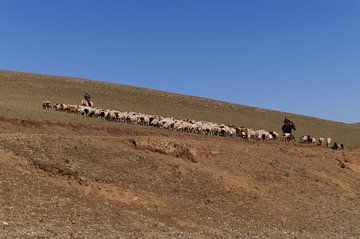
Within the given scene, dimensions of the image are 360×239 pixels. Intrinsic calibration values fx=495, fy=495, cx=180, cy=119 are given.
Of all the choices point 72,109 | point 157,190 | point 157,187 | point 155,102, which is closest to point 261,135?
point 72,109

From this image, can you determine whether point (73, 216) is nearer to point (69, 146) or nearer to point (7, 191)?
point (7, 191)

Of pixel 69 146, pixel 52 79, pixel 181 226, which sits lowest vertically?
pixel 181 226

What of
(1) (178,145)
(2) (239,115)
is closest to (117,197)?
(1) (178,145)

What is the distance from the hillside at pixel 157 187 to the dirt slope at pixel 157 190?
5cm

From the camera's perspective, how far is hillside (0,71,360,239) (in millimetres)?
15320

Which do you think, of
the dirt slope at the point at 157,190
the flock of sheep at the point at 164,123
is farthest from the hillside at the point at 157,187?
the flock of sheep at the point at 164,123

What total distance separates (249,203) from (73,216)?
360 inches

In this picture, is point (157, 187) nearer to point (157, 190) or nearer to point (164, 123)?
point (157, 190)

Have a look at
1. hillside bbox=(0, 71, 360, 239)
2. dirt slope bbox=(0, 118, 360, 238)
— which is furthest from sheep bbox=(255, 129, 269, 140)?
dirt slope bbox=(0, 118, 360, 238)

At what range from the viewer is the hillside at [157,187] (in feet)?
50.3

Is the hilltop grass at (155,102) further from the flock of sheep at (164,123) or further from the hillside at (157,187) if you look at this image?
the hillside at (157,187)

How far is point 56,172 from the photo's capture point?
18.5 m

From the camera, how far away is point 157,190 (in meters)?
19.9

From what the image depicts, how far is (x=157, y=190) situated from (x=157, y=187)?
308mm
